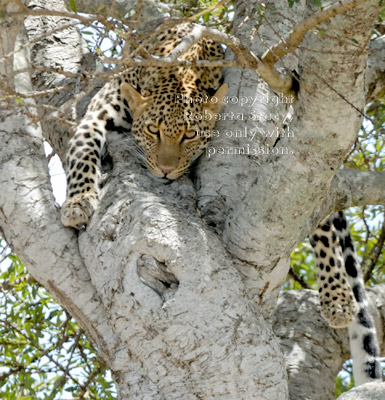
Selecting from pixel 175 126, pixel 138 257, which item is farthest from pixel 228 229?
pixel 175 126

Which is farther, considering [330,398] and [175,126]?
[175,126]

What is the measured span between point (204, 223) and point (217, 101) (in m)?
→ 2.14

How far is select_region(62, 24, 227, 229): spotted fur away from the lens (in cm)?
625

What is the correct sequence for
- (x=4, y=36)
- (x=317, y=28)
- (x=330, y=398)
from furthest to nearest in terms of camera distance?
(x=330, y=398) < (x=4, y=36) < (x=317, y=28)

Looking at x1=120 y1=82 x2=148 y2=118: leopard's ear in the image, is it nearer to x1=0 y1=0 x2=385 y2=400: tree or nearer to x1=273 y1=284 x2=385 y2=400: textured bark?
x1=0 y1=0 x2=385 y2=400: tree

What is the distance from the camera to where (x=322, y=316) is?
21.0 ft

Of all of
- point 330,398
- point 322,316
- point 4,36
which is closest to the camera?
point 4,36

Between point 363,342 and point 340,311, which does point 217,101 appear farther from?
point 363,342

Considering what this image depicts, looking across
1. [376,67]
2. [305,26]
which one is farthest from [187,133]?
[305,26]

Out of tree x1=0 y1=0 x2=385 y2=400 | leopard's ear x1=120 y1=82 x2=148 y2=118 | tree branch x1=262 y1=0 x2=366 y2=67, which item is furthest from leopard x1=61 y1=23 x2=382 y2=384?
tree branch x1=262 y1=0 x2=366 y2=67

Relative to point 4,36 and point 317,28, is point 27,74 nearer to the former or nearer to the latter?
point 4,36

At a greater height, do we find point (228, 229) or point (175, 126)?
point (228, 229)

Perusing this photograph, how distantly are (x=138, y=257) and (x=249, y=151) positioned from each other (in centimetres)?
146

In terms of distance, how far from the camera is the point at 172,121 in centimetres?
680
